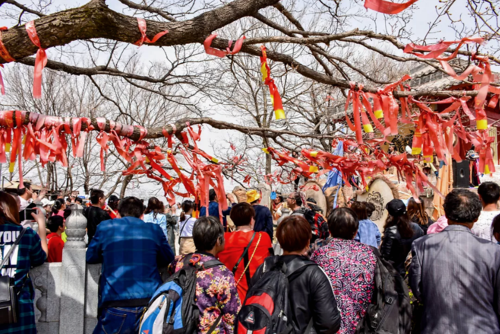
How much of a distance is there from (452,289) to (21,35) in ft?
11.1

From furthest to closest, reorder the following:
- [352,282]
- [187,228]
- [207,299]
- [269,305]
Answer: [187,228] < [352,282] < [207,299] < [269,305]

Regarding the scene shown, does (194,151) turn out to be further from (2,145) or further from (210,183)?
(2,145)

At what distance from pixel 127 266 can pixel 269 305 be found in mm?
1375

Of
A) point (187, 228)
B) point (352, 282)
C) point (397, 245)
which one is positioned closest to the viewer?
point (352, 282)

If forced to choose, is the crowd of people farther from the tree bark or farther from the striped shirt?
the tree bark

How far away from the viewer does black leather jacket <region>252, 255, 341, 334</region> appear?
7.71 feet

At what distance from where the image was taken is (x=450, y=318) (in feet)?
7.85

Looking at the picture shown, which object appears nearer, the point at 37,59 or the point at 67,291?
the point at 37,59

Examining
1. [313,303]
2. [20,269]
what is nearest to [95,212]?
[20,269]

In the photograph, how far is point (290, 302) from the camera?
2400 mm

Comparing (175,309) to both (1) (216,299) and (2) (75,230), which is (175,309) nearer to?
(1) (216,299)

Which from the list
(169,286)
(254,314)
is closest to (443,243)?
(254,314)

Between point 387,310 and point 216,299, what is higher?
point 216,299

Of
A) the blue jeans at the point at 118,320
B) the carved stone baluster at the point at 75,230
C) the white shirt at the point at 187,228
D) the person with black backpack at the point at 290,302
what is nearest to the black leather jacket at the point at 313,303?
the person with black backpack at the point at 290,302
